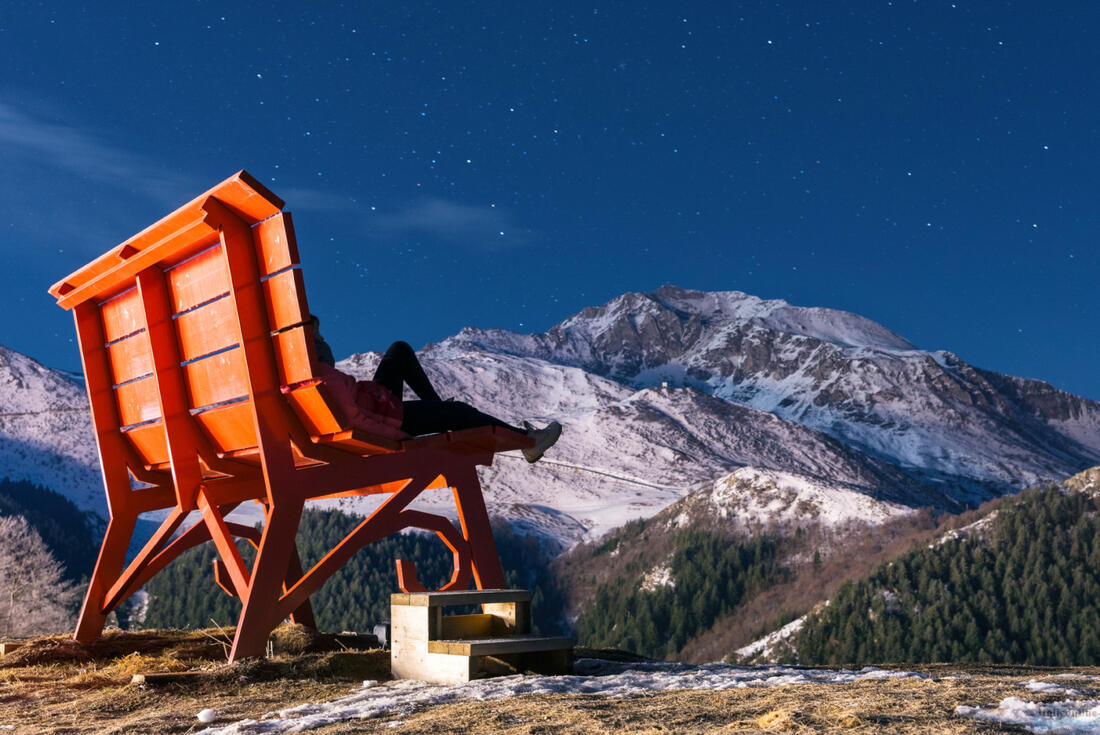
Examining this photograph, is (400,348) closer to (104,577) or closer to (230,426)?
(230,426)

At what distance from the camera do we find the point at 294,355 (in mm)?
7391

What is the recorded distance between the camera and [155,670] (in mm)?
7586

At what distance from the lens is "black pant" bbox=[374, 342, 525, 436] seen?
336 inches

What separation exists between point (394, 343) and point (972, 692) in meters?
5.35

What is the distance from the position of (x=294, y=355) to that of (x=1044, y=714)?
5395 mm

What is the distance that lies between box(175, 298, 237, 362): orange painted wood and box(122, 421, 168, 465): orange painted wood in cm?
105

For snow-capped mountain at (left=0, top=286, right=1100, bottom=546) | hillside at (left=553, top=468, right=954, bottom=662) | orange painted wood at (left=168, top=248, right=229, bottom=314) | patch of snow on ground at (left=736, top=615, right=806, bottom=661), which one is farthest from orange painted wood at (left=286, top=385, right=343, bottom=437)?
snow-capped mountain at (left=0, top=286, right=1100, bottom=546)

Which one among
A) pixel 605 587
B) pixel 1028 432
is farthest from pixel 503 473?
pixel 1028 432

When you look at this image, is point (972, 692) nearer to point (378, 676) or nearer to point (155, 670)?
point (378, 676)

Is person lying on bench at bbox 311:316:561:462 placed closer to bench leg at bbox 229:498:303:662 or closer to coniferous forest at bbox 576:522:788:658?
bench leg at bbox 229:498:303:662

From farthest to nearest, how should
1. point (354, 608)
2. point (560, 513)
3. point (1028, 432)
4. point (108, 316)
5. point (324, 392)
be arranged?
point (1028, 432)
point (560, 513)
point (354, 608)
point (108, 316)
point (324, 392)

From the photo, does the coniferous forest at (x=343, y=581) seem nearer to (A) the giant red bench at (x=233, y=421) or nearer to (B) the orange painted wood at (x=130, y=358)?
(A) the giant red bench at (x=233, y=421)

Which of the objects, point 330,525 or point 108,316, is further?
point 330,525

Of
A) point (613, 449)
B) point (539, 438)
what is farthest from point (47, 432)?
point (539, 438)
